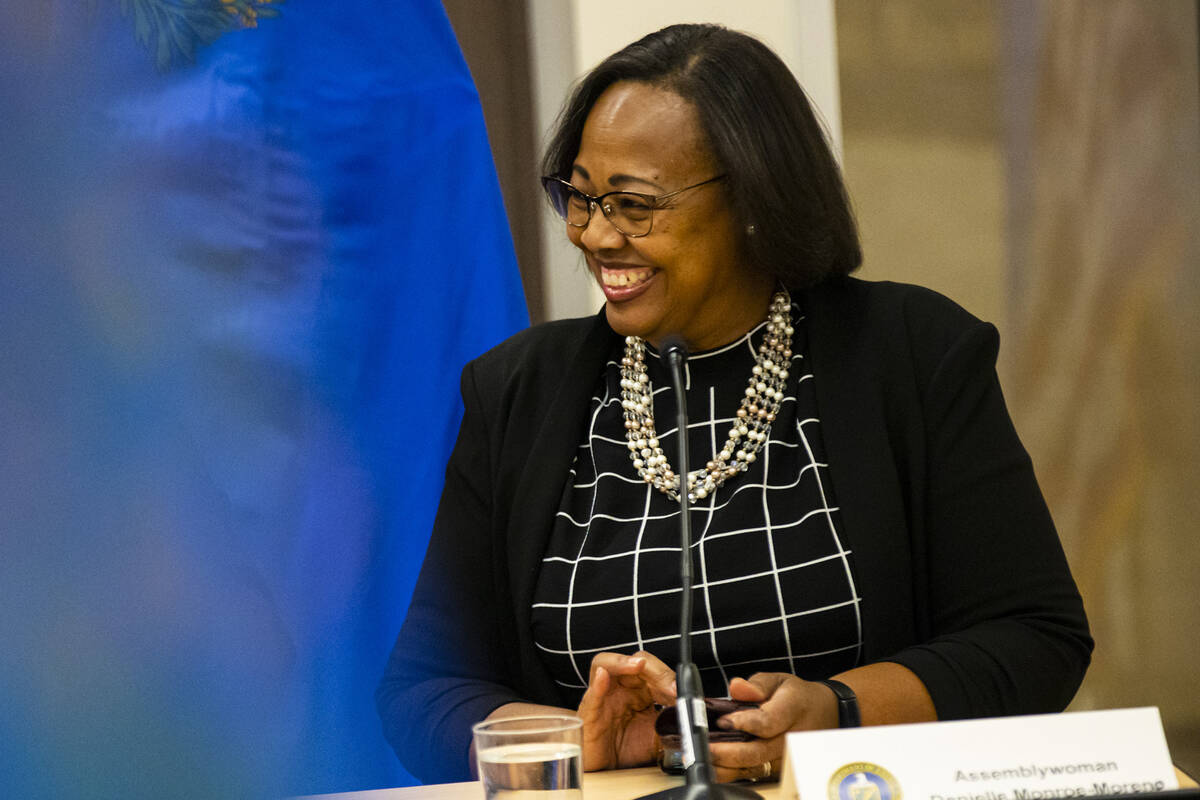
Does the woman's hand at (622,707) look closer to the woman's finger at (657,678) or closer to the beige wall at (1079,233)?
the woman's finger at (657,678)

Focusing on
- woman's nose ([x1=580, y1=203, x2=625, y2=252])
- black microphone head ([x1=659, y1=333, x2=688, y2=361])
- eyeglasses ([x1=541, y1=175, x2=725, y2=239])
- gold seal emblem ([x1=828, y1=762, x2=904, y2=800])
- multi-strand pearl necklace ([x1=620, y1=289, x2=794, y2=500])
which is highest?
eyeglasses ([x1=541, y1=175, x2=725, y2=239])

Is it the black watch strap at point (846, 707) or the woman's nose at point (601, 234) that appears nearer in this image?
the black watch strap at point (846, 707)

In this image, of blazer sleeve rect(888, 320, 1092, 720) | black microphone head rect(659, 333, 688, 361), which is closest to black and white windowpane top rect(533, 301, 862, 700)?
blazer sleeve rect(888, 320, 1092, 720)

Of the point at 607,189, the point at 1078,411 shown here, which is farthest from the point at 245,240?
the point at 1078,411

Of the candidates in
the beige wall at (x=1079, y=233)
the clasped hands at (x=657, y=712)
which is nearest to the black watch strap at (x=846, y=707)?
the clasped hands at (x=657, y=712)

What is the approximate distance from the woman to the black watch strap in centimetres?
7

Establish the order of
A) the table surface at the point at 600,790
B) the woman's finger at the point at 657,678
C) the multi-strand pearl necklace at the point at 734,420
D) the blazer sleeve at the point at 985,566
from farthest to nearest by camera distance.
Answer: the multi-strand pearl necklace at the point at 734,420
the blazer sleeve at the point at 985,566
the woman's finger at the point at 657,678
the table surface at the point at 600,790

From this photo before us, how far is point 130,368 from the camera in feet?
3.01

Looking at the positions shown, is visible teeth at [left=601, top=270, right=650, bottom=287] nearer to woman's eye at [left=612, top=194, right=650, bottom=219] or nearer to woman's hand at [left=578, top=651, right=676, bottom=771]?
woman's eye at [left=612, top=194, right=650, bottom=219]

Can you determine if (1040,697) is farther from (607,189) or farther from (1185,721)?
(1185,721)

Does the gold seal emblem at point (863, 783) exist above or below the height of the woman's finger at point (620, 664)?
above

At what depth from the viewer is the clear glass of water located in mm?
791

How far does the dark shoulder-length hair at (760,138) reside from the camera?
1392 millimetres

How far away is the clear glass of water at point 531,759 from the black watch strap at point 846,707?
33 cm
